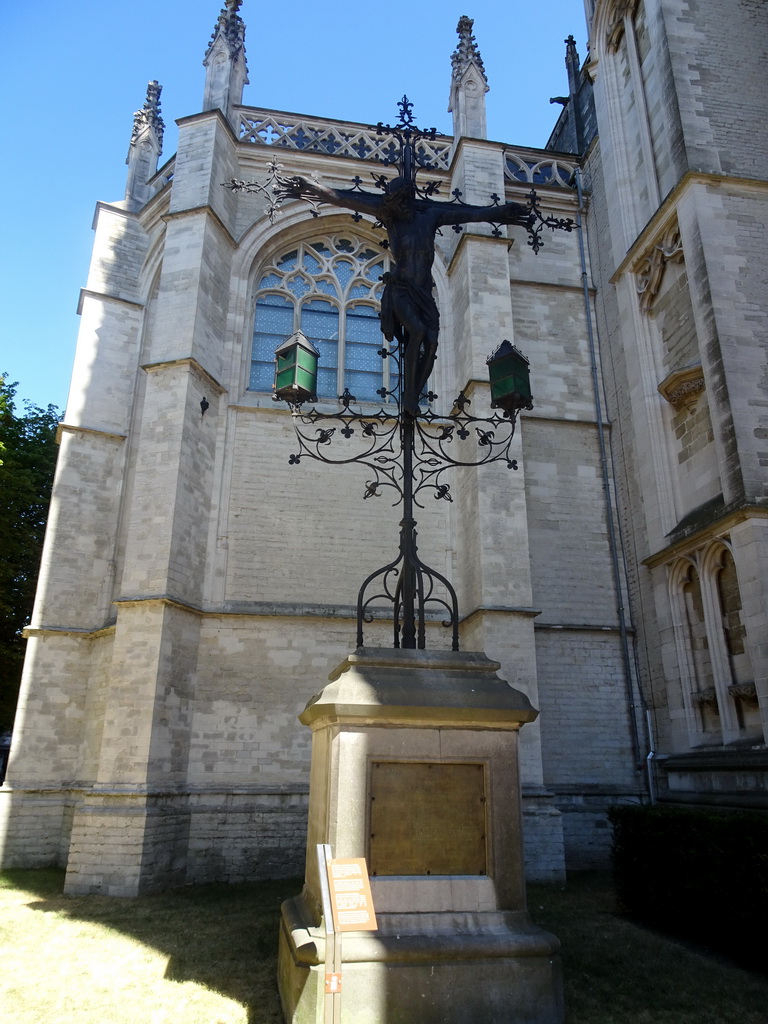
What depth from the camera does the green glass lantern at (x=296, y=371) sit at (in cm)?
533

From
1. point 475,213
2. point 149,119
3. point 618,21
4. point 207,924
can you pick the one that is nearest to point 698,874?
point 207,924

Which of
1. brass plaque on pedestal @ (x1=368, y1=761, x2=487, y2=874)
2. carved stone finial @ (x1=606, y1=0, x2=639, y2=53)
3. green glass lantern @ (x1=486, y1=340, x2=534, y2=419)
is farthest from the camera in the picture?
carved stone finial @ (x1=606, y1=0, x2=639, y2=53)

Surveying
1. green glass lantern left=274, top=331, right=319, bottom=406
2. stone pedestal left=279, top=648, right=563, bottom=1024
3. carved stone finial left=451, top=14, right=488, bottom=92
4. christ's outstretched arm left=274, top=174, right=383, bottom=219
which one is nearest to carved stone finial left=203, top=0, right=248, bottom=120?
carved stone finial left=451, top=14, right=488, bottom=92

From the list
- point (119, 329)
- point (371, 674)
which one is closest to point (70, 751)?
point (119, 329)

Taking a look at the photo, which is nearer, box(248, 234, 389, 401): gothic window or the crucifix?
the crucifix

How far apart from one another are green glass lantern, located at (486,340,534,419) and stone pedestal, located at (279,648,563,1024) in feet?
7.49

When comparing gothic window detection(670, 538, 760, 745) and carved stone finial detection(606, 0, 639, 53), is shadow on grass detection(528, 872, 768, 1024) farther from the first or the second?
carved stone finial detection(606, 0, 639, 53)

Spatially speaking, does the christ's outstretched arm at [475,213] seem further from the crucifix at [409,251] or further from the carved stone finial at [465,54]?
the carved stone finial at [465,54]

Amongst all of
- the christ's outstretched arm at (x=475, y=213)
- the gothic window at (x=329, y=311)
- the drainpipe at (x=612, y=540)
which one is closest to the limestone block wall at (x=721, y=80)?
the drainpipe at (x=612, y=540)

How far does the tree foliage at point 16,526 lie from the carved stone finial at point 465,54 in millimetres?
12072

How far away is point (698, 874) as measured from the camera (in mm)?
5984

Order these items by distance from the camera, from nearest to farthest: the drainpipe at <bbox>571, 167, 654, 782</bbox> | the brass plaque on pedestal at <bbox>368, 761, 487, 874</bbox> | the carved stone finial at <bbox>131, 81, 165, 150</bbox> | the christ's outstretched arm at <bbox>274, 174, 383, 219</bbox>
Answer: the brass plaque on pedestal at <bbox>368, 761, 487, 874</bbox>, the christ's outstretched arm at <bbox>274, 174, 383, 219</bbox>, the drainpipe at <bbox>571, 167, 654, 782</bbox>, the carved stone finial at <bbox>131, 81, 165, 150</bbox>

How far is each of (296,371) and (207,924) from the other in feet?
17.0

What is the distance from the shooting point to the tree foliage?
15.5 metres
